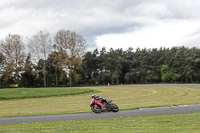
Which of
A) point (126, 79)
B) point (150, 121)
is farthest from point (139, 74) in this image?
point (150, 121)

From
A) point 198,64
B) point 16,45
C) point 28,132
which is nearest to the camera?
point 28,132

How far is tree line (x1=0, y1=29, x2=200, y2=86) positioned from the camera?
6556cm

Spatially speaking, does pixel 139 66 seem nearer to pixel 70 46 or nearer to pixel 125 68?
pixel 125 68

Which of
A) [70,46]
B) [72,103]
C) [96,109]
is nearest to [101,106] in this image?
[96,109]

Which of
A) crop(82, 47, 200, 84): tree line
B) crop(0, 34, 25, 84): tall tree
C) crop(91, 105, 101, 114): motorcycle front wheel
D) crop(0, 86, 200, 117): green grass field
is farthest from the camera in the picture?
crop(82, 47, 200, 84): tree line

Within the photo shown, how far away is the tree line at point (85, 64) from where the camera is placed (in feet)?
215

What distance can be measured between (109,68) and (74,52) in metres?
27.8

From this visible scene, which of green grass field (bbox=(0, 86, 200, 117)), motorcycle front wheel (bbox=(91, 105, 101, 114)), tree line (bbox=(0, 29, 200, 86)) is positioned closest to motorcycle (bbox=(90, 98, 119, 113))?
motorcycle front wheel (bbox=(91, 105, 101, 114))

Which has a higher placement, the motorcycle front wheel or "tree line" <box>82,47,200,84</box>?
"tree line" <box>82,47,200,84</box>

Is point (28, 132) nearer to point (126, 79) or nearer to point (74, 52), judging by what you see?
point (74, 52)

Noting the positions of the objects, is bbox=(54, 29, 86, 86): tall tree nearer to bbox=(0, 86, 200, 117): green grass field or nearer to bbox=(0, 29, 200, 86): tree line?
bbox=(0, 29, 200, 86): tree line

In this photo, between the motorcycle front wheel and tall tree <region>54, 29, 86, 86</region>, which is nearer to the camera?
the motorcycle front wheel

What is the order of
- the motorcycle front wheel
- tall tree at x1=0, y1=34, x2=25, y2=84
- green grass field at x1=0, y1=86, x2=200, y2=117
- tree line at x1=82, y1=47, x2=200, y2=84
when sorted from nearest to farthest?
the motorcycle front wheel, green grass field at x1=0, y1=86, x2=200, y2=117, tall tree at x1=0, y1=34, x2=25, y2=84, tree line at x1=82, y1=47, x2=200, y2=84

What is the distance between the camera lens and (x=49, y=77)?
93.4 m
